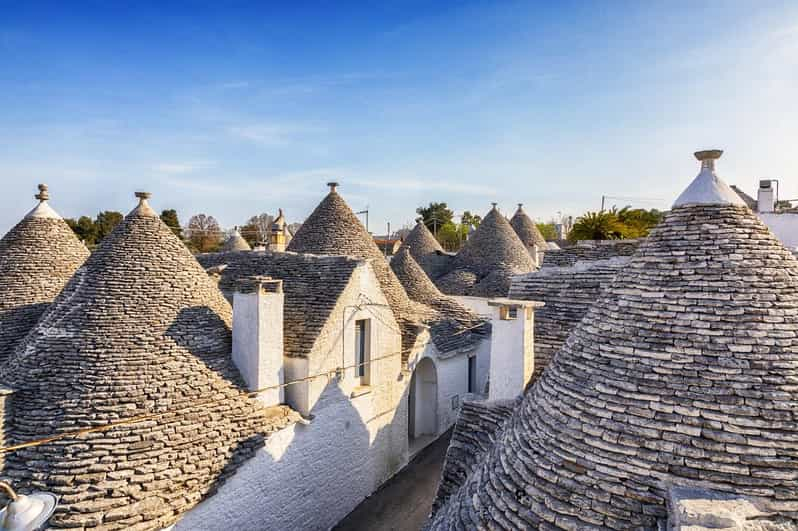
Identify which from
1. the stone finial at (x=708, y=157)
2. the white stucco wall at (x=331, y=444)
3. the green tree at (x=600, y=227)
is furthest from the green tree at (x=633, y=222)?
the stone finial at (x=708, y=157)

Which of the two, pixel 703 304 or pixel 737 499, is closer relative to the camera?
pixel 737 499

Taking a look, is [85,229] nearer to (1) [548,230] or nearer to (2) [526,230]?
(2) [526,230]

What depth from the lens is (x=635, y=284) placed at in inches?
217

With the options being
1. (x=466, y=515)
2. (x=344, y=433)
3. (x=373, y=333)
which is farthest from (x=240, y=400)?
(x=466, y=515)

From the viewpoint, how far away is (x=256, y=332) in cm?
916

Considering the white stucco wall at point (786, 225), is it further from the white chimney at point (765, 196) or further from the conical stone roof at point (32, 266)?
the conical stone roof at point (32, 266)

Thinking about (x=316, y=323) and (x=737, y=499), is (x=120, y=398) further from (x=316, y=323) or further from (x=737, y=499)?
(x=737, y=499)

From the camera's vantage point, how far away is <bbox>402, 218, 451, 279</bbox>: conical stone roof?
1012 inches

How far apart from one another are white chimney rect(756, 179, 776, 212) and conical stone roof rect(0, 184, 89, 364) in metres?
19.1

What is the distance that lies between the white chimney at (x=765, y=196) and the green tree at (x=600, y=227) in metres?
4.60

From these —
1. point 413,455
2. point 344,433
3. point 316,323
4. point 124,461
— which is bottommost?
point 413,455

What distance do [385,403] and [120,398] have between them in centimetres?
686

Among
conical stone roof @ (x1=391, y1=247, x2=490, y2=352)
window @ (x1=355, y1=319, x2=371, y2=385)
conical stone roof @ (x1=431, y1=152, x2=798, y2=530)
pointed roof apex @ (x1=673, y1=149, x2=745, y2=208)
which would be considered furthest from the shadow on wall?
pointed roof apex @ (x1=673, y1=149, x2=745, y2=208)

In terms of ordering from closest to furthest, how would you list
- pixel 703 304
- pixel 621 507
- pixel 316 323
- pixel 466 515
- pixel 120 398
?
pixel 621 507, pixel 703 304, pixel 466 515, pixel 120 398, pixel 316 323
